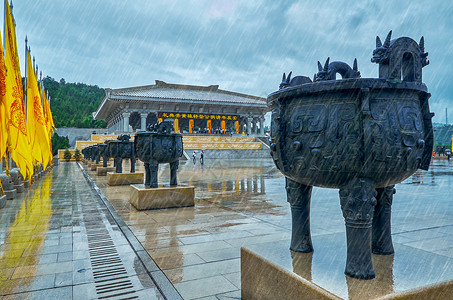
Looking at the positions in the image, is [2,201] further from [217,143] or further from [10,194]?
[217,143]

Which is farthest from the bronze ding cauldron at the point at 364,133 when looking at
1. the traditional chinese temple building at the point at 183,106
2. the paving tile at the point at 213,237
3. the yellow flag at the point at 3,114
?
the traditional chinese temple building at the point at 183,106

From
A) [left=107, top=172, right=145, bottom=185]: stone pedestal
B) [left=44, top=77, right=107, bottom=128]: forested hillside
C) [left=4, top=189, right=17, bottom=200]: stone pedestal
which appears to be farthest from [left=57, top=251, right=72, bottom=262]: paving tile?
[left=44, top=77, right=107, bottom=128]: forested hillside

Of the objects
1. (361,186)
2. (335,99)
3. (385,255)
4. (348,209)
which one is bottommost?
(385,255)

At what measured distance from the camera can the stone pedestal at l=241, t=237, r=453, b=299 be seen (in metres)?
1.87

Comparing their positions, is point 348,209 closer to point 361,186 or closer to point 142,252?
point 361,186

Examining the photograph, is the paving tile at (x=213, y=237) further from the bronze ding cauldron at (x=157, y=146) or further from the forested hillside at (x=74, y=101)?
the forested hillside at (x=74, y=101)

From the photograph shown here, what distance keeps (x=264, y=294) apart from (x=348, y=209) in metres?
0.84

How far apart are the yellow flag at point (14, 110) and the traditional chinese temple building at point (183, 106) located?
34481 millimetres

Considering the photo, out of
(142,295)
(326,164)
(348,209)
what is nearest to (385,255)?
(348,209)

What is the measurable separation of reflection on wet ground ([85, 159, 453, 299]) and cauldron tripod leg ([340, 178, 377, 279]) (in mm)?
102

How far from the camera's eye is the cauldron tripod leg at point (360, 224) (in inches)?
80.5

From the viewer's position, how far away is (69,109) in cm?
7762

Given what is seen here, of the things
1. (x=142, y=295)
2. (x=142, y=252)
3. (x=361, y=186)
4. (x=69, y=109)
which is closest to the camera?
(x=361, y=186)

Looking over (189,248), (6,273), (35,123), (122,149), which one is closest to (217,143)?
(122,149)
